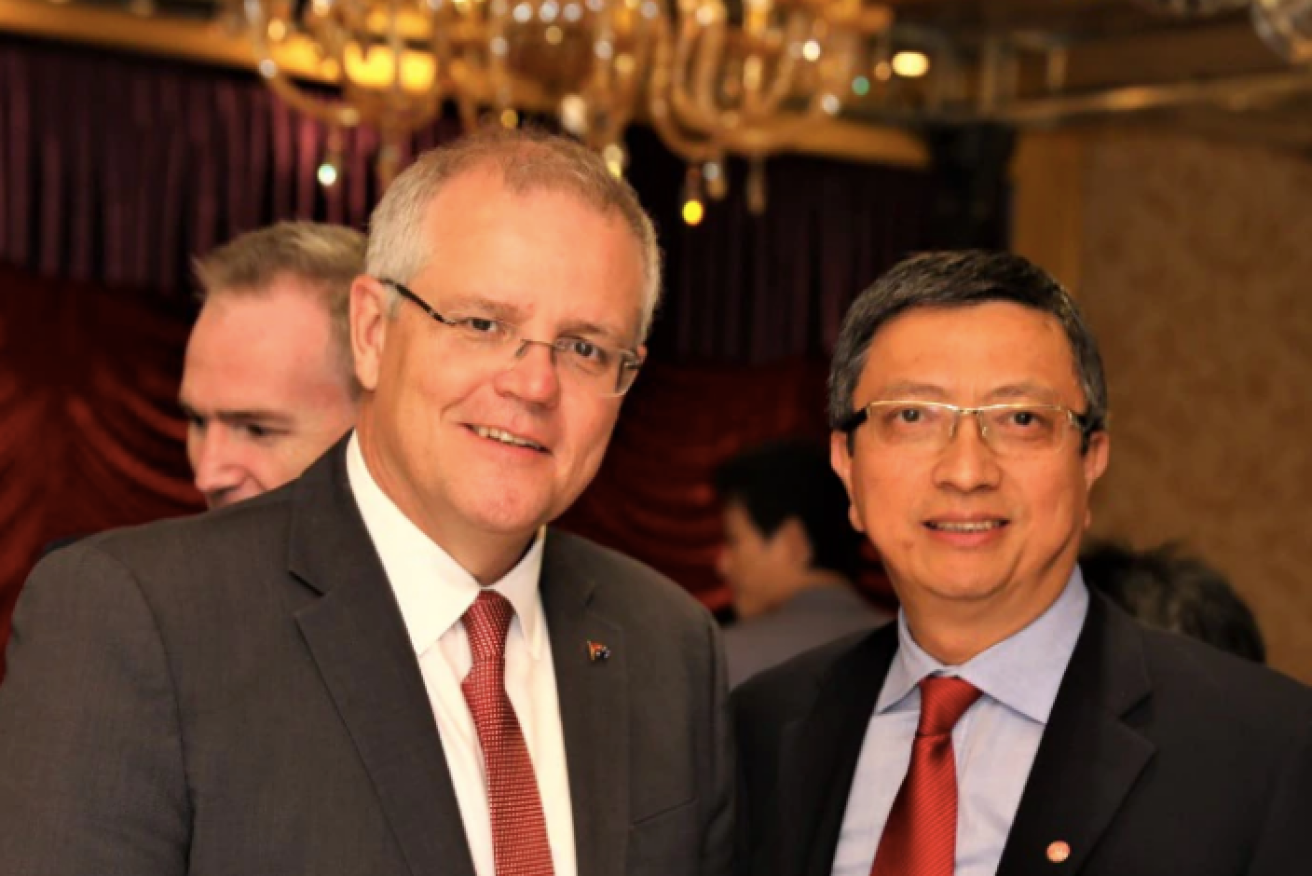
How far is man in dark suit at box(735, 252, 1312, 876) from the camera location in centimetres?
202

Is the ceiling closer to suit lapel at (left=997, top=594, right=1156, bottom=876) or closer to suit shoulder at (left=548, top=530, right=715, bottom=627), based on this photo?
suit shoulder at (left=548, top=530, right=715, bottom=627)

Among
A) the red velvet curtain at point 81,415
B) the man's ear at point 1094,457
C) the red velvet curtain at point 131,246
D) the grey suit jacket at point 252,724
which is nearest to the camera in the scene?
the grey suit jacket at point 252,724

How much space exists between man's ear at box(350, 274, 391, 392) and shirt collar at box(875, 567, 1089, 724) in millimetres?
744

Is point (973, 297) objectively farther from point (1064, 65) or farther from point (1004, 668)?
point (1064, 65)

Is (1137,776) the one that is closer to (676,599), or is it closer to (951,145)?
(676,599)

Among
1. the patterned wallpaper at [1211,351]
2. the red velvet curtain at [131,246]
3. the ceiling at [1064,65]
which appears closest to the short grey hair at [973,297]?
the red velvet curtain at [131,246]

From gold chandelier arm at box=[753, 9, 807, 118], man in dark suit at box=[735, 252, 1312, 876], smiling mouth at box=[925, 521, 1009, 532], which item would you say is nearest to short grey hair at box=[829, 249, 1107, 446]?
man in dark suit at box=[735, 252, 1312, 876]

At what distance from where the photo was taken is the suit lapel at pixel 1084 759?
202 cm

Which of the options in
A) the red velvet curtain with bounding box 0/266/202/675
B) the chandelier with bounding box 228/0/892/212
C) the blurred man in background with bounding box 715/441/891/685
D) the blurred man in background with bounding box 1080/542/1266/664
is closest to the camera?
the blurred man in background with bounding box 1080/542/1266/664

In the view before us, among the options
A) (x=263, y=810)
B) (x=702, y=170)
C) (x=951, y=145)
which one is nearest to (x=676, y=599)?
(x=263, y=810)

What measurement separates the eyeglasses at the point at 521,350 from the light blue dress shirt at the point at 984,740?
22.1 inches

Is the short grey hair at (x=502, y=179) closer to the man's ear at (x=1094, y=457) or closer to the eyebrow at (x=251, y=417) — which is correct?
the eyebrow at (x=251, y=417)

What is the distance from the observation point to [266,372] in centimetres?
236

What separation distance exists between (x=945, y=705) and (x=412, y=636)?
2.06 feet
